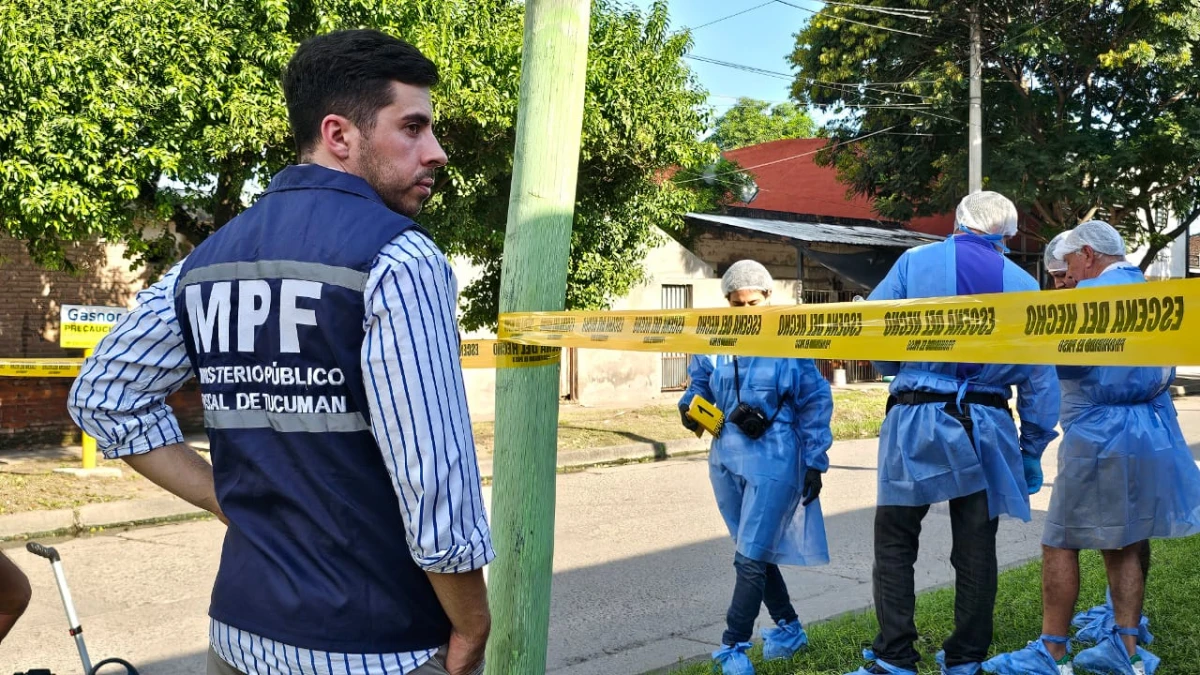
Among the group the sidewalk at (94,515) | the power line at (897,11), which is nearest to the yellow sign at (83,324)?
the sidewalk at (94,515)

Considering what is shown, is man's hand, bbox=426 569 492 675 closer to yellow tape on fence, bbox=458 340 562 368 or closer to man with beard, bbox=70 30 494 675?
man with beard, bbox=70 30 494 675

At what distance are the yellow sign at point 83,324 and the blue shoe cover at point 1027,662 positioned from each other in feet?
26.3

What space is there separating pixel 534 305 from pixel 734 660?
208cm

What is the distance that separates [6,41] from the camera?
26.7ft

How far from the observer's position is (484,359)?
6.29 meters

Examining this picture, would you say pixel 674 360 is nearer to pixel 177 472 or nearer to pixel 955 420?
pixel 955 420

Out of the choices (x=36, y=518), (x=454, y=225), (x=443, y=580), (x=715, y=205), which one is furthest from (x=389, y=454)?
(x=715, y=205)

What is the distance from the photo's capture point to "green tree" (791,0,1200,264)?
20.3 metres

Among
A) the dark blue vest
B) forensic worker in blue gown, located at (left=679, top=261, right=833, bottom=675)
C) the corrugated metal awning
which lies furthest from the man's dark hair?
the corrugated metal awning

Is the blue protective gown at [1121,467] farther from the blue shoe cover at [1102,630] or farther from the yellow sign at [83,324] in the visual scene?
the yellow sign at [83,324]

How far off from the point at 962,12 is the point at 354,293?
2142 cm

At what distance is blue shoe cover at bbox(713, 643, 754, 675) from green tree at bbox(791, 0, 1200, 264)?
18074 millimetres

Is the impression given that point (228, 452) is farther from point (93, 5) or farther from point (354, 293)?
point (93, 5)

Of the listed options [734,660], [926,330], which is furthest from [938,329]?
[734,660]
